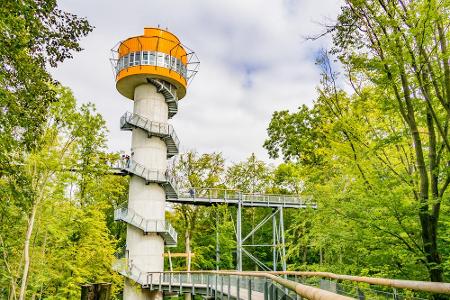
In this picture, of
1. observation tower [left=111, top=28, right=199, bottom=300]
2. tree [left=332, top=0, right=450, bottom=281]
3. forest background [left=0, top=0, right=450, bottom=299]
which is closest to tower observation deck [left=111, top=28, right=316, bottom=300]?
observation tower [left=111, top=28, right=199, bottom=300]

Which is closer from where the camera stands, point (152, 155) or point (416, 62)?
point (416, 62)

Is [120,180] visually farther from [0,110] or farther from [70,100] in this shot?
[0,110]

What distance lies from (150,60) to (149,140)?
208 inches

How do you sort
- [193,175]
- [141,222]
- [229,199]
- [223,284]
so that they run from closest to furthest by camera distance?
[223,284]
[141,222]
[229,199]
[193,175]

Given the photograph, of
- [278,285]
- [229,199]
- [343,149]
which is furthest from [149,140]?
[278,285]

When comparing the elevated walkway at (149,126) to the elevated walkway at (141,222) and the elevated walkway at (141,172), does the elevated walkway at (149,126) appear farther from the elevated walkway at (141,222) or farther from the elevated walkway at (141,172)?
the elevated walkway at (141,222)

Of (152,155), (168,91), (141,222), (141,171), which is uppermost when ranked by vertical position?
(168,91)

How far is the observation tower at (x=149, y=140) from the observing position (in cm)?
2411

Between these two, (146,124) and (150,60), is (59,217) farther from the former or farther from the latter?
(150,60)

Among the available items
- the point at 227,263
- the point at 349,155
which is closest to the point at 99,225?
the point at 349,155

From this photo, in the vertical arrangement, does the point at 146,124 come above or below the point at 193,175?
above

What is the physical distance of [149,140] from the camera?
1008 inches

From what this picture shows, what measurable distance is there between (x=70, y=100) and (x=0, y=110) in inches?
272

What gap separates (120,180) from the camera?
32062 millimetres
